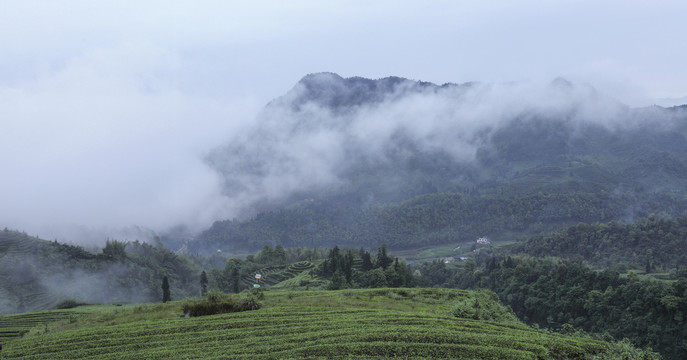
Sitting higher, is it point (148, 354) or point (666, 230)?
point (148, 354)

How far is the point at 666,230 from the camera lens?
470ft

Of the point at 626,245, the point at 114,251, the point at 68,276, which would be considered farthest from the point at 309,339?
the point at 626,245

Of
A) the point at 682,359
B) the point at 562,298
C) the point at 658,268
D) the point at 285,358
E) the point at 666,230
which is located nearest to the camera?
the point at 285,358

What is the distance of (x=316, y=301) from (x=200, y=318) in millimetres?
14697

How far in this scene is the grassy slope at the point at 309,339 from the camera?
75.4 feet

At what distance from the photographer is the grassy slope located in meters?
23.0

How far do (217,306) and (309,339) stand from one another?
14831 millimetres

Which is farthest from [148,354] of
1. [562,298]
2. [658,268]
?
[658,268]

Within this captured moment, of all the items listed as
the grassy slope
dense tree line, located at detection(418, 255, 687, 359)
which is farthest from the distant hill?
dense tree line, located at detection(418, 255, 687, 359)

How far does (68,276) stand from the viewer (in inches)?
4530

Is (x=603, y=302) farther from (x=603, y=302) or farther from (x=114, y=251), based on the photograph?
(x=114, y=251)

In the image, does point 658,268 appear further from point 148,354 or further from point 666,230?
point 148,354

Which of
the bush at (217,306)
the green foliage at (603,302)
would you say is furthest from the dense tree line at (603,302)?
the bush at (217,306)

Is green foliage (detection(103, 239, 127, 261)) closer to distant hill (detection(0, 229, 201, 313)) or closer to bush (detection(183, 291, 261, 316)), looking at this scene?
distant hill (detection(0, 229, 201, 313))
